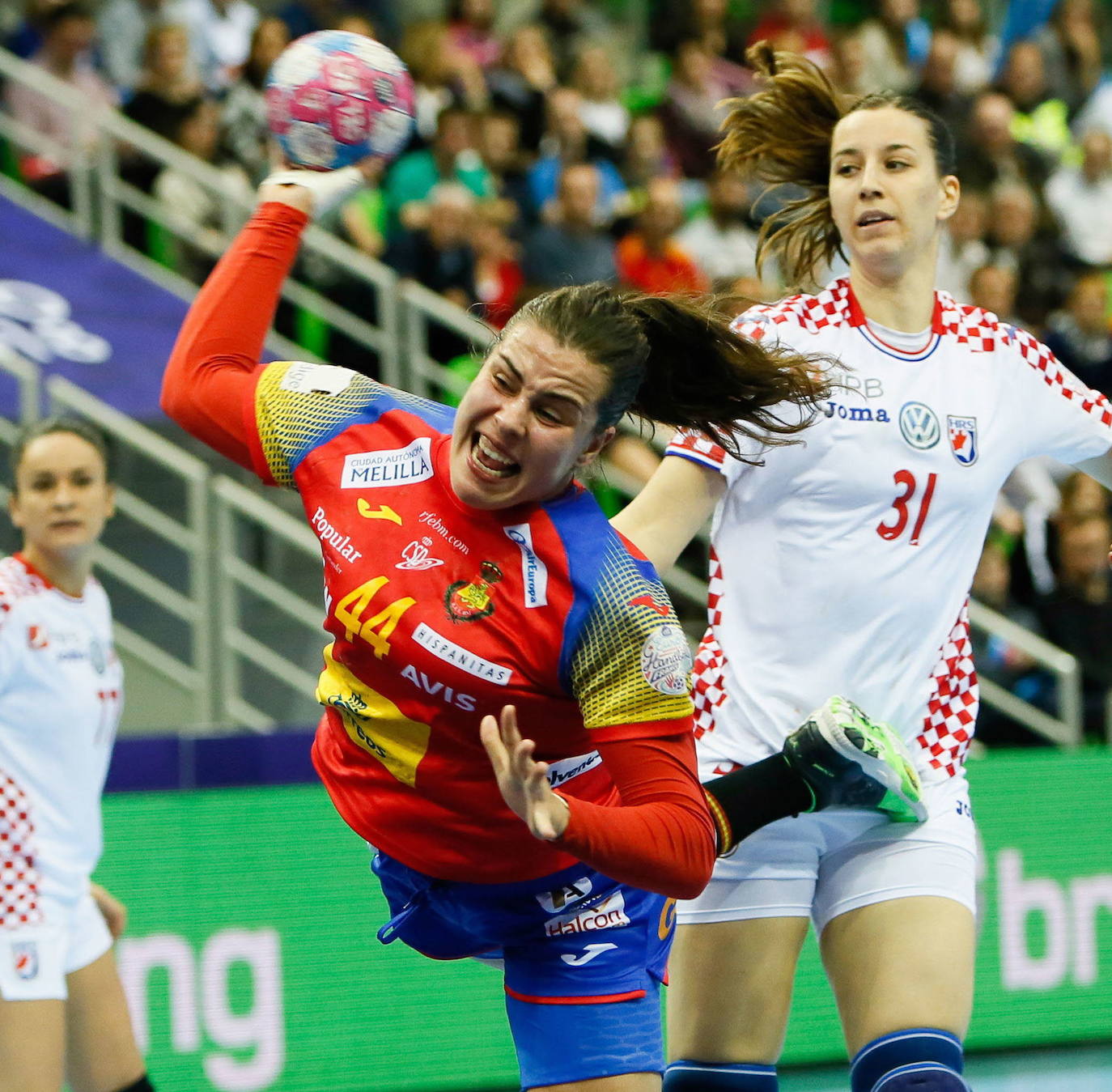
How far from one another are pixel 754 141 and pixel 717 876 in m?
1.66

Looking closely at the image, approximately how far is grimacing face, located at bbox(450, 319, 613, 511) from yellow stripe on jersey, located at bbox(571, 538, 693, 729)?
0.20 metres

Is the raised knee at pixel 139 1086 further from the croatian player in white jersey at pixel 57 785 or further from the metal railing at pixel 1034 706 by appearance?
Result: the metal railing at pixel 1034 706

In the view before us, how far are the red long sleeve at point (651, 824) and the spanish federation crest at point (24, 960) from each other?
2200 millimetres

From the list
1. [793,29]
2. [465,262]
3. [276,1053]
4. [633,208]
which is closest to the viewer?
[276,1053]

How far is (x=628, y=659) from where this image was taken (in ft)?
9.40

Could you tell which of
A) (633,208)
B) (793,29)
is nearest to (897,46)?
(793,29)

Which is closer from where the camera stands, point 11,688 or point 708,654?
point 708,654

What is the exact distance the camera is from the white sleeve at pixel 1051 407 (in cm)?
380

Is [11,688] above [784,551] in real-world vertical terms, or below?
below

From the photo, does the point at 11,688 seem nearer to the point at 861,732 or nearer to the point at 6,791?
the point at 6,791

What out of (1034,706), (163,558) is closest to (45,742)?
(163,558)

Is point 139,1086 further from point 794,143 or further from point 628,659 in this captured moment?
point 794,143

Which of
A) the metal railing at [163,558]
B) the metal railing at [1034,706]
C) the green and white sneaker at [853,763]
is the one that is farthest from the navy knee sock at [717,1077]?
the metal railing at [1034,706]

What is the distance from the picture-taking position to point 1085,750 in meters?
6.98
